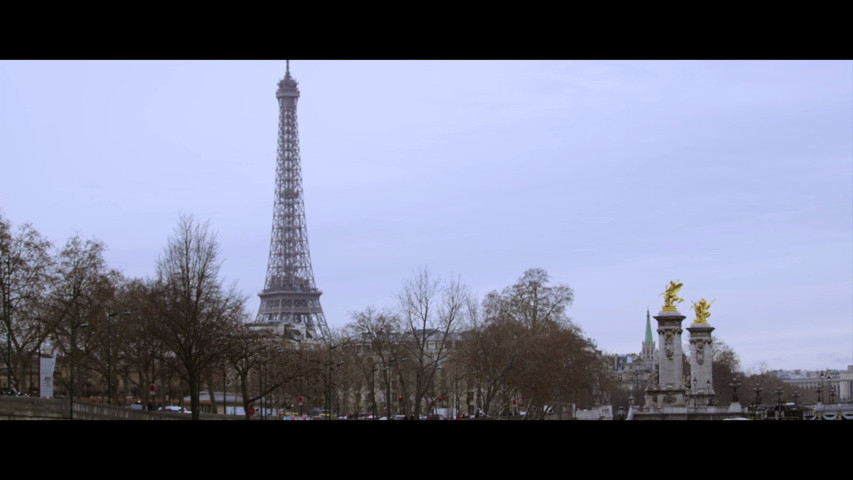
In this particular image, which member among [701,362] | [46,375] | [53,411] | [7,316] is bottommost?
[53,411]

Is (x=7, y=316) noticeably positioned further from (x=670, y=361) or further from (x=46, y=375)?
(x=670, y=361)

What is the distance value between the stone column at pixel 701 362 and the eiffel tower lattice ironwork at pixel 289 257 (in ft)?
299

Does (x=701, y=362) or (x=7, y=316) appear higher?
(x=7, y=316)

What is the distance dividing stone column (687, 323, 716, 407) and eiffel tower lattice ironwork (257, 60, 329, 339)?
3583 inches

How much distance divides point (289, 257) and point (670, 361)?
97.7 meters

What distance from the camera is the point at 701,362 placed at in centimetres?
8456

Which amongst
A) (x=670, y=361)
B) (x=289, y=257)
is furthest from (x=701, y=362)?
(x=289, y=257)

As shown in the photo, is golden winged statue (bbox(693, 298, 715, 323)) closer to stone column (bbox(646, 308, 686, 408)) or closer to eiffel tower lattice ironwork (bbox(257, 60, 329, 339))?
stone column (bbox(646, 308, 686, 408))

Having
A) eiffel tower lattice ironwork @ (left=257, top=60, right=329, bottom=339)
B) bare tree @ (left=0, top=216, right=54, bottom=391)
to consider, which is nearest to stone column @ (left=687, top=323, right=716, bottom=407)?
bare tree @ (left=0, top=216, right=54, bottom=391)

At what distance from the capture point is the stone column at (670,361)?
8256 centimetres

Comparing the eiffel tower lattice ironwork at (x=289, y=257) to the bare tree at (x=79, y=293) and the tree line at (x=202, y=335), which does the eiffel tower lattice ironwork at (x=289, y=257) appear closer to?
the tree line at (x=202, y=335)
